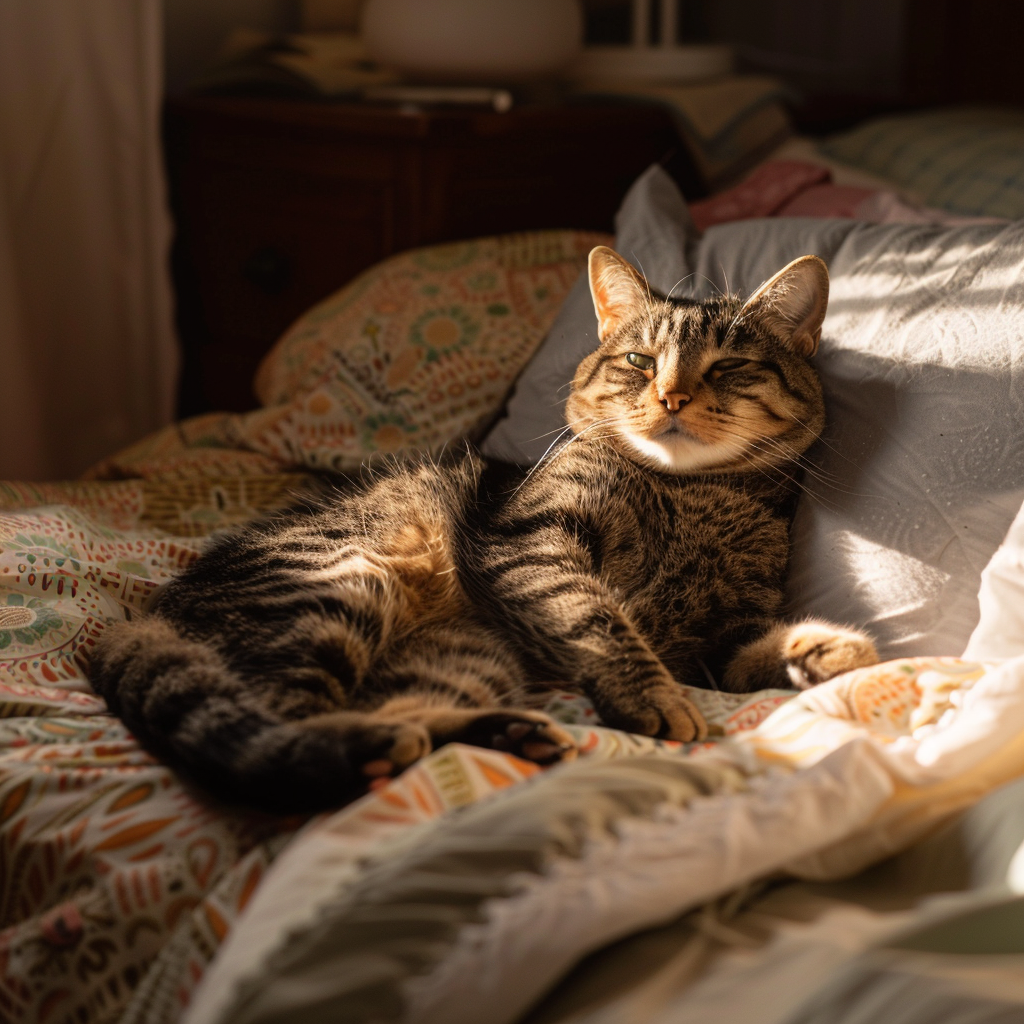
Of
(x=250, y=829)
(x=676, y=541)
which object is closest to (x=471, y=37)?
(x=676, y=541)

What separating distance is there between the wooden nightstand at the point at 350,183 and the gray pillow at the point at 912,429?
2.98 ft

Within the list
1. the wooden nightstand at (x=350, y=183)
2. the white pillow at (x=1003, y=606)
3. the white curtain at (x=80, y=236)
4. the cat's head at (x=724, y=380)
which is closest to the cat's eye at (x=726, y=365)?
the cat's head at (x=724, y=380)

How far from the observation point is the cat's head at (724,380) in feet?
4.18

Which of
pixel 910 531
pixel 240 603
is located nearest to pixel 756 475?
pixel 910 531

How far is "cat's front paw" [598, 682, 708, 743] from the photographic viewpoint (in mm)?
1041

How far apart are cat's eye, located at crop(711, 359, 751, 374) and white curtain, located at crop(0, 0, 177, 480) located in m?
1.83

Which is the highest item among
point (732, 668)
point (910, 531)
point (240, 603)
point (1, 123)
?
point (1, 123)

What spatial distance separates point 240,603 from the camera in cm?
116

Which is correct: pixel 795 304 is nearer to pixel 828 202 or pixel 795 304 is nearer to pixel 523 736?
pixel 828 202

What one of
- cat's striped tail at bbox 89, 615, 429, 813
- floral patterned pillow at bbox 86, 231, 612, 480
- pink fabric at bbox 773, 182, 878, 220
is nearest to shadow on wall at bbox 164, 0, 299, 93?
floral patterned pillow at bbox 86, 231, 612, 480

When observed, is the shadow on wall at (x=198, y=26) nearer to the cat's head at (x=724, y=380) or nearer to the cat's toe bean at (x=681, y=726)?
the cat's head at (x=724, y=380)

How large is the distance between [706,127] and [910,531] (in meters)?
1.49

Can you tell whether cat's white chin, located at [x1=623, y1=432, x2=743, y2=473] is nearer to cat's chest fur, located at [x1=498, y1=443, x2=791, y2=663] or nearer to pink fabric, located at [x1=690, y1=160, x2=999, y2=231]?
cat's chest fur, located at [x1=498, y1=443, x2=791, y2=663]

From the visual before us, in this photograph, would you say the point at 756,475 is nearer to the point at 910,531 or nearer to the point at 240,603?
the point at 910,531
